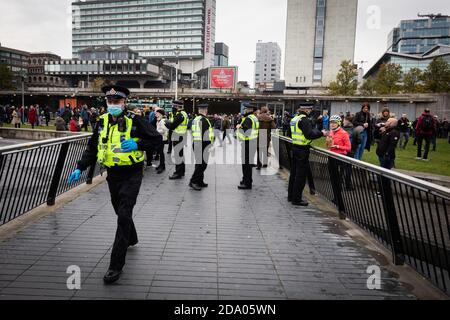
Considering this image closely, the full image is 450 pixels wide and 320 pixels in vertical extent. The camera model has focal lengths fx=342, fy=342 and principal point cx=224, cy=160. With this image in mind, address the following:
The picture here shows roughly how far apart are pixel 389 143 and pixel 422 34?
12865 cm

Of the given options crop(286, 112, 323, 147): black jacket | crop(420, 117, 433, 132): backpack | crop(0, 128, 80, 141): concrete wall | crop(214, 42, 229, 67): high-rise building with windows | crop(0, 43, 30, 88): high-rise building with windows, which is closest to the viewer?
crop(286, 112, 323, 147): black jacket

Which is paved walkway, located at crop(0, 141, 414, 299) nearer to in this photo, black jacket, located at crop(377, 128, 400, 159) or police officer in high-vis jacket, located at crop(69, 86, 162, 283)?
police officer in high-vis jacket, located at crop(69, 86, 162, 283)

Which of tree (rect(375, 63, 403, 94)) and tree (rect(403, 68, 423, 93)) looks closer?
tree (rect(403, 68, 423, 93))

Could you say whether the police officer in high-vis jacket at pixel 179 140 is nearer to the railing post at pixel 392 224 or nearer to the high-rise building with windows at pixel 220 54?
the railing post at pixel 392 224

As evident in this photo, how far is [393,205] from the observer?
3928mm

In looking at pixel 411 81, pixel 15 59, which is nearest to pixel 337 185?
pixel 411 81

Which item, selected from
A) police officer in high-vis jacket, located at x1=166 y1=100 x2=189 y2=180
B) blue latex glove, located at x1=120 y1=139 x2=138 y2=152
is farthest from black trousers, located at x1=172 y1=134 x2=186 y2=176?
blue latex glove, located at x1=120 y1=139 x2=138 y2=152

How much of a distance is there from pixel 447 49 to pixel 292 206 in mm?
93186

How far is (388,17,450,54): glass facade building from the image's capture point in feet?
358

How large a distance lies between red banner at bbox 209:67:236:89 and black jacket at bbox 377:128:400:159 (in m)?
53.8

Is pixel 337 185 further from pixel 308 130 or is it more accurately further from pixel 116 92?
pixel 116 92

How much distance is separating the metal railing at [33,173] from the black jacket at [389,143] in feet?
22.9

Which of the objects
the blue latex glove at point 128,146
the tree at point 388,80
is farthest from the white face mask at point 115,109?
the tree at point 388,80
